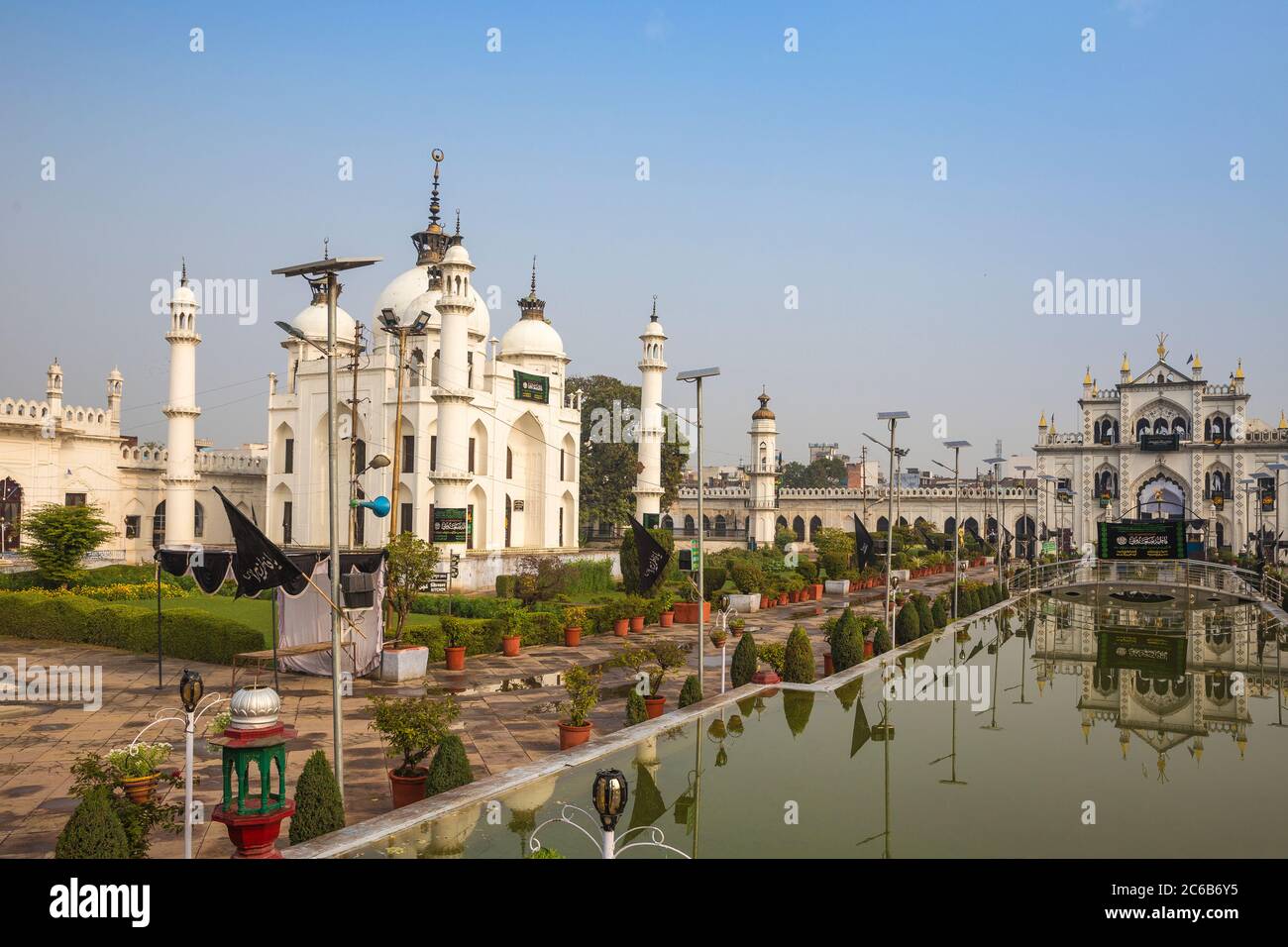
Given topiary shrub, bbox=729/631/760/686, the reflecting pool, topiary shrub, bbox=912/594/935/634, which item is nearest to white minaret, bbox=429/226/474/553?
topiary shrub, bbox=912/594/935/634

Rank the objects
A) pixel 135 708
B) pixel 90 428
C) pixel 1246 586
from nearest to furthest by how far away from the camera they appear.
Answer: pixel 135 708, pixel 1246 586, pixel 90 428

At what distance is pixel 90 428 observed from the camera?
44.6 metres

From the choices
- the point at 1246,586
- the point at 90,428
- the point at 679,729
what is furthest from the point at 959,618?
the point at 90,428

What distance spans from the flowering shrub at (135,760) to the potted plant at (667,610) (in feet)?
67.3

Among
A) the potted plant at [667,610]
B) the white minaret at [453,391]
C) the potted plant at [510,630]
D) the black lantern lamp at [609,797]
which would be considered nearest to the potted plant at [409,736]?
the black lantern lamp at [609,797]

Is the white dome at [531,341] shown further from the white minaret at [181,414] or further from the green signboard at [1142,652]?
the green signboard at [1142,652]

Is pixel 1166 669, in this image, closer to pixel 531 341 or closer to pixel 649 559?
pixel 649 559

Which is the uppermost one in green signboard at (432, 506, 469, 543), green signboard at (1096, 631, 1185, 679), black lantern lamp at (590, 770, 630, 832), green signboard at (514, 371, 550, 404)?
green signboard at (514, 371, 550, 404)

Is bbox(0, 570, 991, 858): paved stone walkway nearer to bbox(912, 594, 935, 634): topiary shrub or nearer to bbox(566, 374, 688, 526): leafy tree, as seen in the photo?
bbox(912, 594, 935, 634): topiary shrub

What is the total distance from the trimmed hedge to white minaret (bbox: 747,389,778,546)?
39815 millimetres

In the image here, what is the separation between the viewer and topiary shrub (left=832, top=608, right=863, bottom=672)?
68.0ft
